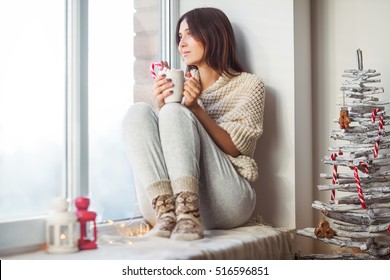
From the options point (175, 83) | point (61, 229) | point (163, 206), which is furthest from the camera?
point (175, 83)

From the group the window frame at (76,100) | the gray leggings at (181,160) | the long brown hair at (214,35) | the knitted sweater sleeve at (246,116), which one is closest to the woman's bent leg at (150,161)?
the gray leggings at (181,160)

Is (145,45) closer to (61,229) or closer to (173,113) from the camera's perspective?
(173,113)

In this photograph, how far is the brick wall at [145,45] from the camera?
152 cm

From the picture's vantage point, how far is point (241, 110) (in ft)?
4.75

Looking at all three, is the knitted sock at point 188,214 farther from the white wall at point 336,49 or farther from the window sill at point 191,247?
the white wall at point 336,49

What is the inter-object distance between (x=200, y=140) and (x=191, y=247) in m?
0.28

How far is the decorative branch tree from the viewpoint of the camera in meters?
1.39

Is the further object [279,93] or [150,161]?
[279,93]

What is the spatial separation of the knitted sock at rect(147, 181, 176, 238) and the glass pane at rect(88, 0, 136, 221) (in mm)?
189

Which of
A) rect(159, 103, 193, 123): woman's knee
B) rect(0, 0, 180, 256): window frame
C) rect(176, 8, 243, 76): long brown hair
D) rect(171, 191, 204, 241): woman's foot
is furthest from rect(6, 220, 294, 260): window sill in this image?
rect(176, 8, 243, 76): long brown hair

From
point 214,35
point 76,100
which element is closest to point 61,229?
point 76,100

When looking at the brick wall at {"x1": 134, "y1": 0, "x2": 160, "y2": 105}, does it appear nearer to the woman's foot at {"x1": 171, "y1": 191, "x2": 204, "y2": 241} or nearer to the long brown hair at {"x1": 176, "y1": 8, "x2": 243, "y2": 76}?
the long brown hair at {"x1": 176, "y1": 8, "x2": 243, "y2": 76}

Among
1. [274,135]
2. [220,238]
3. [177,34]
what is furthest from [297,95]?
[220,238]

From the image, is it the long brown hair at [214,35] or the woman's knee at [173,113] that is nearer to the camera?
the woman's knee at [173,113]
